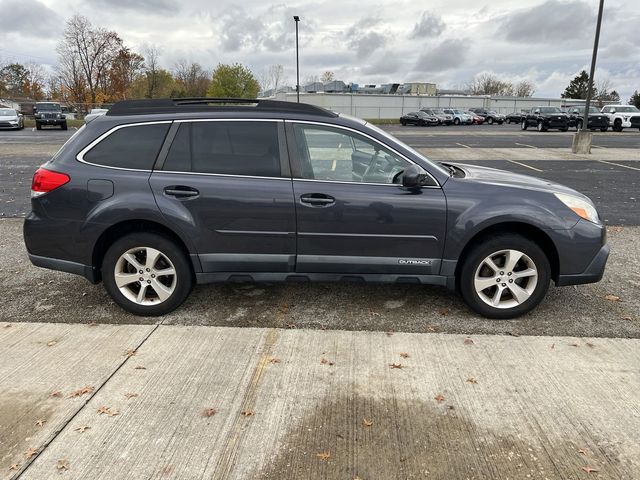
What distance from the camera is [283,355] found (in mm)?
3604

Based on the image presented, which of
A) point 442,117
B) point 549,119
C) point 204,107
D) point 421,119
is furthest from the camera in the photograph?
point 442,117

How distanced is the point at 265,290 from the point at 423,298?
4.99 ft

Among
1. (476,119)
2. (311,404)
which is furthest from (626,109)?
(311,404)

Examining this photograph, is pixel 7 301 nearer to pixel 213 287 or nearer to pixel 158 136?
pixel 213 287

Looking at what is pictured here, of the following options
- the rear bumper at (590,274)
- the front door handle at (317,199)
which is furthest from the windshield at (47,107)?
the rear bumper at (590,274)

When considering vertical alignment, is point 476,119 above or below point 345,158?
above

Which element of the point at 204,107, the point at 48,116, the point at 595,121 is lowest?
the point at 48,116

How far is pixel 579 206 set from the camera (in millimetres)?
4102

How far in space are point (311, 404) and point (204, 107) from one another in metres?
2.63

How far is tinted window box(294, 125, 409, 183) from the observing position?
4055 millimetres

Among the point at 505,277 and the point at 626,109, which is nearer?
the point at 505,277

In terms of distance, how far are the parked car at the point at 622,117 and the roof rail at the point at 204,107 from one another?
35.9m

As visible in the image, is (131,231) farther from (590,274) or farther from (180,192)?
(590,274)

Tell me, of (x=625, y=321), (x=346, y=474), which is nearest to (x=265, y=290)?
(x=346, y=474)
